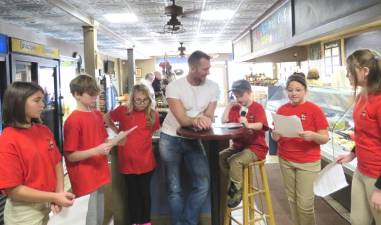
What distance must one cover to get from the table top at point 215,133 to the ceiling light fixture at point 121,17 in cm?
498

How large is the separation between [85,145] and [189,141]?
2.49ft

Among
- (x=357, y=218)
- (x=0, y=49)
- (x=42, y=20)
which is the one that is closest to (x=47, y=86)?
(x=42, y=20)

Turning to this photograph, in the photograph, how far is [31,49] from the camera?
20.6 feet

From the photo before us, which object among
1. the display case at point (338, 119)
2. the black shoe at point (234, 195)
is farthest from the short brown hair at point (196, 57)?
the display case at point (338, 119)

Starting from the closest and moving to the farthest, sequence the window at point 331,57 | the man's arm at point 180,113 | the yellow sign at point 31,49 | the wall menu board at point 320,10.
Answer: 1. the man's arm at point 180,113
2. the wall menu board at point 320,10
3. the window at point 331,57
4. the yellow sign at point 31,49

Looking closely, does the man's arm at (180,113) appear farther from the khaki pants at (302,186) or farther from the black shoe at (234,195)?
the khaki pants at (302,186)

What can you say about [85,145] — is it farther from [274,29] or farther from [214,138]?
[274,29]

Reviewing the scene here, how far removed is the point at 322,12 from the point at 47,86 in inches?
208

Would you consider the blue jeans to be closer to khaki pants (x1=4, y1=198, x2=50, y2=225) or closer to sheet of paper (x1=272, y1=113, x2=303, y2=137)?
sheet of paper (x1=272, y1=113, x2=303, y2=137)

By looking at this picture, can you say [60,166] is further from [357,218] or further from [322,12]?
[322,12]

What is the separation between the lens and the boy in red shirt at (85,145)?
2.40 m

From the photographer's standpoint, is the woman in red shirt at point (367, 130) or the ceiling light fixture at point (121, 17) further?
the ceiling light fixture at point (121, 17)

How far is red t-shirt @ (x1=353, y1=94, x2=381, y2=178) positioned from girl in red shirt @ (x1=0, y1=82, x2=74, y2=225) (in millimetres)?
1616

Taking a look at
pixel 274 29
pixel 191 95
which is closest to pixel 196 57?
pixel 191 95
